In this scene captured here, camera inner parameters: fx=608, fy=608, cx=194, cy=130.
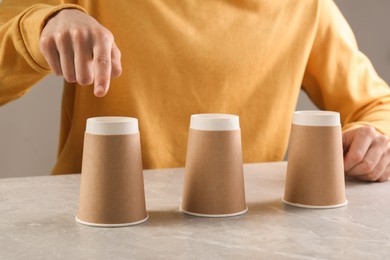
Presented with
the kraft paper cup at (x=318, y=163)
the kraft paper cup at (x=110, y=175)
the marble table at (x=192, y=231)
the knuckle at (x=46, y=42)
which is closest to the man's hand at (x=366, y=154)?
the marble table at (x=192, y=231)

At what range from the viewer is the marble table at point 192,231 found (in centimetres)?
74

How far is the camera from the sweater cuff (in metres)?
0.96

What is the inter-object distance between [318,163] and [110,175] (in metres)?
0.34

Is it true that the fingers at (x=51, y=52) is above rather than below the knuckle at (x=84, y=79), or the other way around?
above

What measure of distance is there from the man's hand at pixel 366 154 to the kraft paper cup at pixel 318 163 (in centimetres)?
23

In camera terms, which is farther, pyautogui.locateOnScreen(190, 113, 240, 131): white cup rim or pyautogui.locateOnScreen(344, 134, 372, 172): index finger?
pyautogui.locateOnScreen(344, 134, 372, 172): index finger

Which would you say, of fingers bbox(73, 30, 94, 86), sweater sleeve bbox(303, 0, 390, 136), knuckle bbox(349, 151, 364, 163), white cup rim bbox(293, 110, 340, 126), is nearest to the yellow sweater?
sweater sleeve bbox(303, 0, 390, 136)

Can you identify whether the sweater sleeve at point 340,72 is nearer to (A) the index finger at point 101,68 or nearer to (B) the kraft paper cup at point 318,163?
(B) the kraft paper cup at point 318,163

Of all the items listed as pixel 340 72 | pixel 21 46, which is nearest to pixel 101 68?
pixel 21 46

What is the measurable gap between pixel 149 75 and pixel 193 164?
0.62 m

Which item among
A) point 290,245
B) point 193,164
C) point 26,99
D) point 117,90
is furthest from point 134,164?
point 26,99

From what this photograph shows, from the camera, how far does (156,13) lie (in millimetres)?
1493

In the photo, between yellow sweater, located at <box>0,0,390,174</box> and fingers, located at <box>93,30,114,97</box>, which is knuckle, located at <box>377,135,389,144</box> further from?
fingers, located at <box>93,30,114,97</box>

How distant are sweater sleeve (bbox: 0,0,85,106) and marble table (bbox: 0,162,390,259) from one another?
0.80 feet
